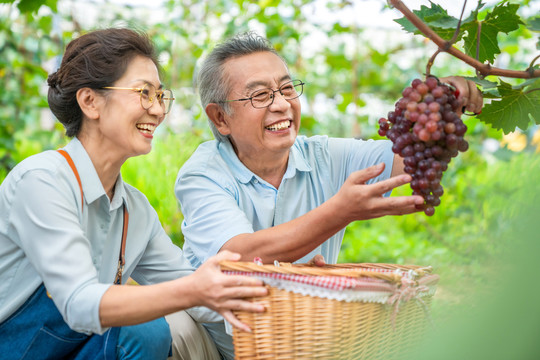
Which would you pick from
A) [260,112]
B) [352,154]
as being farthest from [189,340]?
[352,154]

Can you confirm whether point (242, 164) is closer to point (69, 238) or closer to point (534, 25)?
point (69, 238)

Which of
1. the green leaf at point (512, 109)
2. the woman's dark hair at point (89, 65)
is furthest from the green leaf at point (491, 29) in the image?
the woman's dark hair at point (89, 65)

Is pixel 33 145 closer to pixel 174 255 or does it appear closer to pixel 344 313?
pixel 174 255

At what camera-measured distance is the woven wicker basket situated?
1278 mm

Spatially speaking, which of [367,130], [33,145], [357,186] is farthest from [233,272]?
[367,130]

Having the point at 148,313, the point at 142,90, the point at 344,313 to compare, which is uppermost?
the point at 142,90

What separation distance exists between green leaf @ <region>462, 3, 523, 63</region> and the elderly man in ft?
1.70

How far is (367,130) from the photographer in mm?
7309

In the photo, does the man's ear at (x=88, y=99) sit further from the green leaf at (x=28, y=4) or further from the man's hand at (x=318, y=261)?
the man's hand at (x=318, y=261)

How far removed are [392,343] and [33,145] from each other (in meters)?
4.66

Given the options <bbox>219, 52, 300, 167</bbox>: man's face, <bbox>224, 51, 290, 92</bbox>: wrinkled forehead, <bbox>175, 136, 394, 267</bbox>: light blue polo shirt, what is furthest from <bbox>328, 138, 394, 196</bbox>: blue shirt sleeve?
Result: <bbox>224, 51, 290, 92</bbox>: wrinkled forehead

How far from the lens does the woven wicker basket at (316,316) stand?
1278mm

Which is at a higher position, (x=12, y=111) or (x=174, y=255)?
(x=12, y=111)

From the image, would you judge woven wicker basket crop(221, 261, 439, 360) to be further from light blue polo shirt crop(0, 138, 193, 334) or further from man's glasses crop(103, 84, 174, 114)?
man's glasses crop(103, 84, 174, 114)
